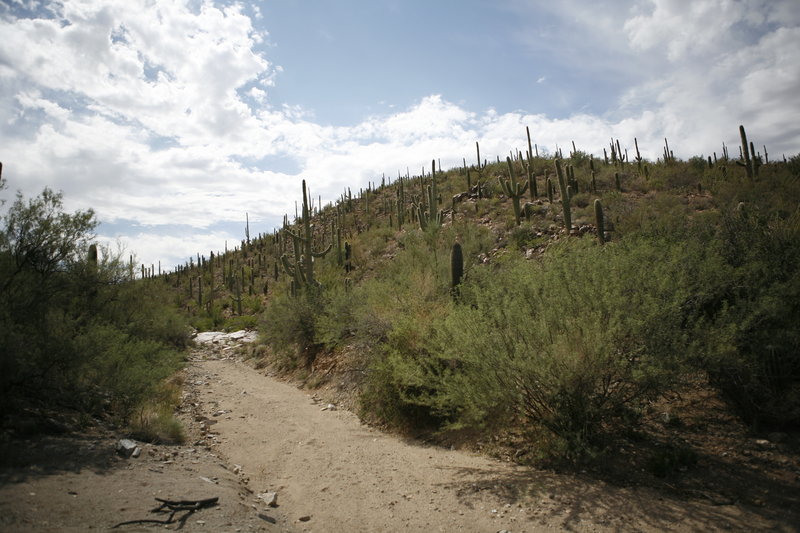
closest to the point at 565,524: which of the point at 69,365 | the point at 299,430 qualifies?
the point at 299,430

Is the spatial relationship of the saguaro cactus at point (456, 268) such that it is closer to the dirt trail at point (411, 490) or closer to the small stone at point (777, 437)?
the dirt trail at point (411, 490)

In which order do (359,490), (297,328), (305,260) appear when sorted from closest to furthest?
(359,490) → (297,328) → (305,260)

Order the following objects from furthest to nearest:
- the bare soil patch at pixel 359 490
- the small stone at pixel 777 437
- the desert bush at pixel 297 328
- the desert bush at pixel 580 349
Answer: the desert bush at pixel 297 328
the small stone at pixel 777 437
the desert bush at pixel 580 349
the bare soil patch at pixel 359 490

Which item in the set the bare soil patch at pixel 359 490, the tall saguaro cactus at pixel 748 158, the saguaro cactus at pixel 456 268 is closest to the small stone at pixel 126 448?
the bare soil patch at pixel 359 490

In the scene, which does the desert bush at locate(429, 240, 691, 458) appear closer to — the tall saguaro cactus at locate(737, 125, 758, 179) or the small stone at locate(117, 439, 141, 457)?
the small stone at locate(117, 439, 141, 457)

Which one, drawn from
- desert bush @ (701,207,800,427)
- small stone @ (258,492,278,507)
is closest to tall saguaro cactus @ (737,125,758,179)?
desert bush @ (701,207,800,427)

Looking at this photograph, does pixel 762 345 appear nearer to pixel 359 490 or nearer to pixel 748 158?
pixel 359 490

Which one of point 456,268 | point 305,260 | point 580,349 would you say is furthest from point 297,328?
point 580,349

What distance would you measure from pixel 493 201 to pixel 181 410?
20.1 meters

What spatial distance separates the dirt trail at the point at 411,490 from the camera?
4977 mm

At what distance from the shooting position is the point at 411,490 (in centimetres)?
641

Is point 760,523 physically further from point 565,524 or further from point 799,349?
point 799,349

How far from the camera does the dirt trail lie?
16.3ft

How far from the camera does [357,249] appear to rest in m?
27.3
